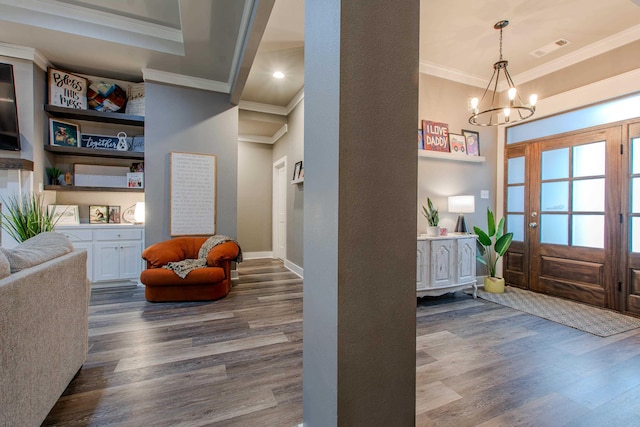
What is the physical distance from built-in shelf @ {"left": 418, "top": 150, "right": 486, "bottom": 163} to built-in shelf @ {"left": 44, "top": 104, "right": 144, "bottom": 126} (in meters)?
3.90

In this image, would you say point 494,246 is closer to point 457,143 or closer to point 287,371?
point 457,143

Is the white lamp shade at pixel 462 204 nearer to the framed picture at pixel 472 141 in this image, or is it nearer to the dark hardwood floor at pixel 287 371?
the framed picture at pixel 472 141

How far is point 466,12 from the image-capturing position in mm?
2654

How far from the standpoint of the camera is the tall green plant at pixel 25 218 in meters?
2.76

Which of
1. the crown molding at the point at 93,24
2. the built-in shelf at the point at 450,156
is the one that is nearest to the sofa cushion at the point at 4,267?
the crown molding at the point at 93,24

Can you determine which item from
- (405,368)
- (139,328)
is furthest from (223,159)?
(405,368)

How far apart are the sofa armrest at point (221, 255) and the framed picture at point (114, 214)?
1783 mm

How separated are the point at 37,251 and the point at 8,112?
9.89 feet

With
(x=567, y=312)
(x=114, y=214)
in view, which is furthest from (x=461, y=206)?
(x=114, y=214)

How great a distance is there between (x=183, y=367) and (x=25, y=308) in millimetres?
1012

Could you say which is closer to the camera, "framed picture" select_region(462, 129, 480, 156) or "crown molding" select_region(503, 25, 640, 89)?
"crown molding" select_region(503, 25, 640, 89)

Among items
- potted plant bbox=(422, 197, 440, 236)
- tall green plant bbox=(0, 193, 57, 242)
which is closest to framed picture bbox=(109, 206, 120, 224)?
tall green plant bbox=(0, 193, 57, 242)

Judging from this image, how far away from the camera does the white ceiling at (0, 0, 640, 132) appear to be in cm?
255

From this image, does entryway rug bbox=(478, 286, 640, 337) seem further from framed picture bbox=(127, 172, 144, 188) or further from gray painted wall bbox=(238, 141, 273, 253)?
framed picture bbox=(127, 172, 144, 188)
